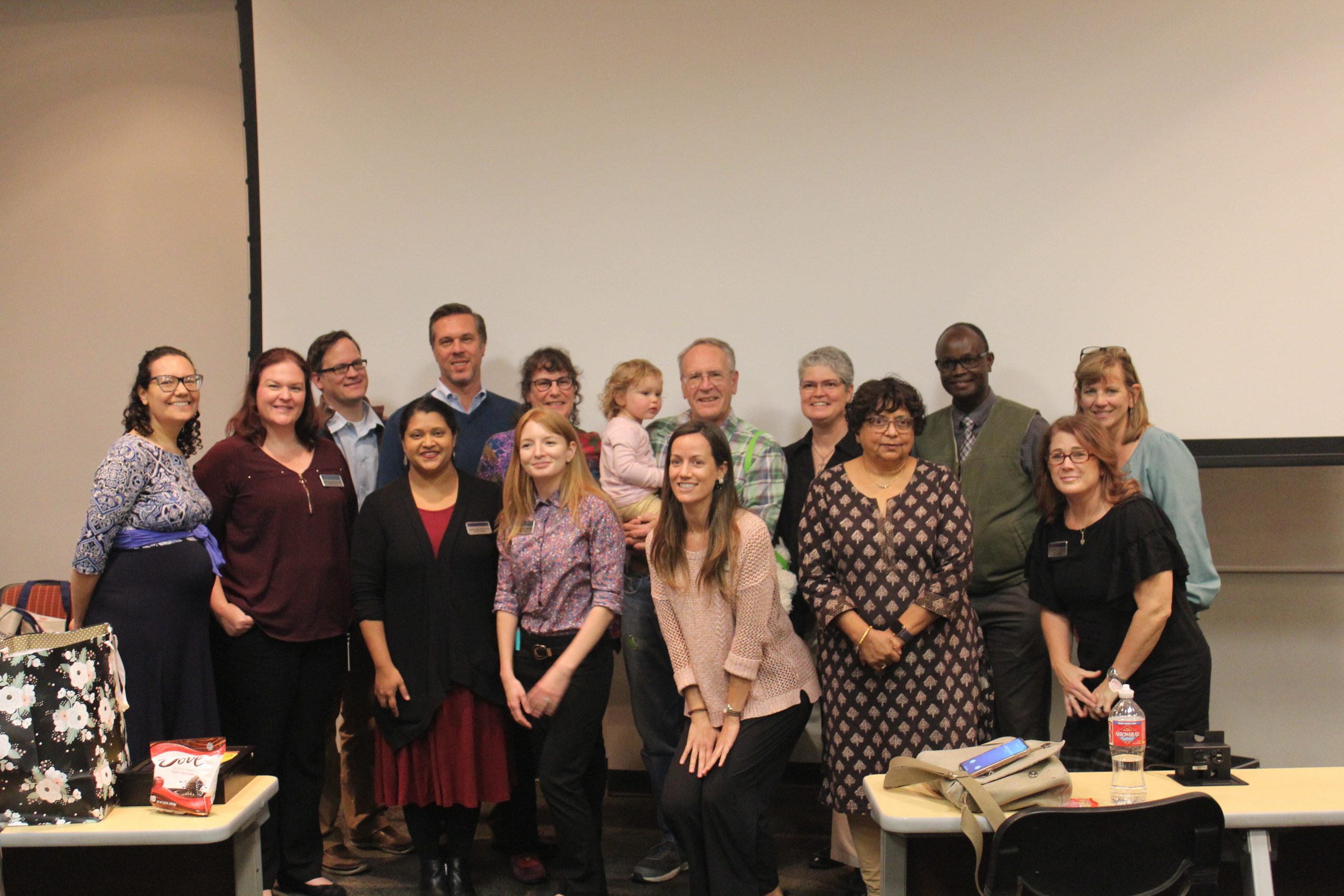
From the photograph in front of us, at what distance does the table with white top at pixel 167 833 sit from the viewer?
6.31 ft

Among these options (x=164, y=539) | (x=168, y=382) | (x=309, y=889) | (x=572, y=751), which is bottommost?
(x=309, y=889)

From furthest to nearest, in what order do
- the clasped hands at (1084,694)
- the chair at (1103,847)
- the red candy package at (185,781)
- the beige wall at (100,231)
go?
the beige wall at (100,231) < the clasped hands at (1084,694) < the red candy package at (185,781) < the chair at (1103,847)

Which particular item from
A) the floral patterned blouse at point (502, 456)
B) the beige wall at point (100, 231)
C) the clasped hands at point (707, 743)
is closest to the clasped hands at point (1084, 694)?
the clasped hands at point (707, 743)

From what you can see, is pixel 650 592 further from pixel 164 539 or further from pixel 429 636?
pixel 164 539

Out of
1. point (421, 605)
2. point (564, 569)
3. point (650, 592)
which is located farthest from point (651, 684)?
point (421, 605)

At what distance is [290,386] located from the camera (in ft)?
9.75

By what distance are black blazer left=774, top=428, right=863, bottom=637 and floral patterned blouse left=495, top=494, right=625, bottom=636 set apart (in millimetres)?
631

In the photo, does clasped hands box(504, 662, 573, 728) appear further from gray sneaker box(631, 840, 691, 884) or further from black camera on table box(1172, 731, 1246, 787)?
black camera on table box(1172, 731, 1246, 787)

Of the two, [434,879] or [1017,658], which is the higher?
[1017,658]

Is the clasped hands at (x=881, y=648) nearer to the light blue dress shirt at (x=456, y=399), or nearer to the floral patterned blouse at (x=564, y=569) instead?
the floral patterned blouse at (x=564, y=569)

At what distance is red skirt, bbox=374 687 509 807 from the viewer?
2932 millimetres

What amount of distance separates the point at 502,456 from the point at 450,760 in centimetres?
97

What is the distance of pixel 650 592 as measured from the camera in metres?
3.11

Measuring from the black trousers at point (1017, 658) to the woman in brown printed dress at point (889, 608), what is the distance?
328 mm
